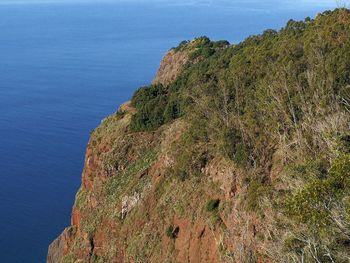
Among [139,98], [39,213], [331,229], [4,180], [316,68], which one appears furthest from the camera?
[4,180]

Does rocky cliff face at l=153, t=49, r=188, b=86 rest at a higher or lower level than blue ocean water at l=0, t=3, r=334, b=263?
higher

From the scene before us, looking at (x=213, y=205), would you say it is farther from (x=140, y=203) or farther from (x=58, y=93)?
(x=58, y=93)

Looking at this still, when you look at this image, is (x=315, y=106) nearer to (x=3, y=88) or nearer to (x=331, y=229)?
(x=331, y=229)

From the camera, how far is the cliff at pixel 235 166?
13.0 meters

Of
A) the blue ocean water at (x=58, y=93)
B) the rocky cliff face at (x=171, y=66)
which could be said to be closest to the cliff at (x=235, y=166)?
the rocky cliff face at (x=171, y=66)

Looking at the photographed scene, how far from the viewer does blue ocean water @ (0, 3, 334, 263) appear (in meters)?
53.7

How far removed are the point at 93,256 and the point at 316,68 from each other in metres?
14.6

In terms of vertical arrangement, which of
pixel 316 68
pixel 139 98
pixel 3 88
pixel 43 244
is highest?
pixel 316 68

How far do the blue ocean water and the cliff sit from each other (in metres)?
19.0

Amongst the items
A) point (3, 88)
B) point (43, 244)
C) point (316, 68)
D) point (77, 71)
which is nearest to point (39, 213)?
point (43, 244)

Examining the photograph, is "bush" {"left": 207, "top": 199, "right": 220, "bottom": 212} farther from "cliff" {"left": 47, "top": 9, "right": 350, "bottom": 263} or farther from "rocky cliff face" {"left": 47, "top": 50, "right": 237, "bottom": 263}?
"rocky cliff face" {"left": 47, "top": 50, "right": 237, "bottom": 263}

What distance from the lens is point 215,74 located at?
3388cm

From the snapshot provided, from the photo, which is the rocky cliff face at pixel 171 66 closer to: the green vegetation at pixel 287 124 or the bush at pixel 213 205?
the green vegetation at pixel 287 124

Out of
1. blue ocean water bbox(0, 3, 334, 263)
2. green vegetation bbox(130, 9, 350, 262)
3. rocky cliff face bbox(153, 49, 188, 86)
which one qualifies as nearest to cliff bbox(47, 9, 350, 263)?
green vegetation bbox(130, 9, 350, 262)
